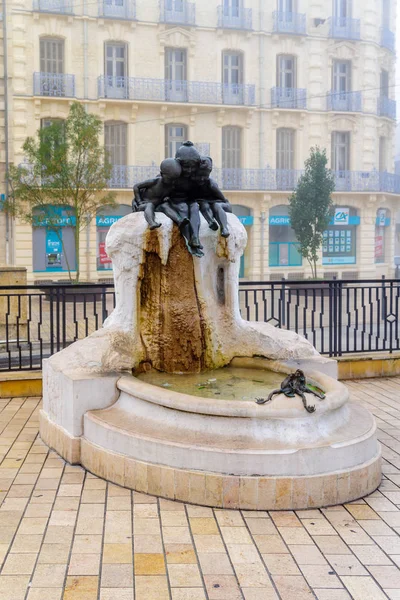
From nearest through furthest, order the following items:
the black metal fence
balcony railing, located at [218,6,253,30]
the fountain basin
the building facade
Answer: the fountain basin
the black metal fence
the building facade
balcony railing, located at [218,6,253,30]

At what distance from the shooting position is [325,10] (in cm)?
3300

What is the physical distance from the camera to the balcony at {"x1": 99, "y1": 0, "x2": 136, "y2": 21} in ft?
95.7

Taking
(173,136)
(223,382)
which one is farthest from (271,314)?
(173,136)

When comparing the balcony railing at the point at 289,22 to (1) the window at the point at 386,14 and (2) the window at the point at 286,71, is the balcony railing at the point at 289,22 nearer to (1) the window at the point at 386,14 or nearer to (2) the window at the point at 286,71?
(2) the window at the point at 286,71

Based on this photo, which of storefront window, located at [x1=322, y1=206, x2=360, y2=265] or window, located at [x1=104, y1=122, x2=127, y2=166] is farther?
storefront window, located at [x1=322, y1=206, x2=360, y2=265]

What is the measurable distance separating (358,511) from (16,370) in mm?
4943

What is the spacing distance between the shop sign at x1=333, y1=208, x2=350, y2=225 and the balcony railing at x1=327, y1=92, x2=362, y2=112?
4.92 m

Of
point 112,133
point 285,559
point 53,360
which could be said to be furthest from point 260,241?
point 285,559

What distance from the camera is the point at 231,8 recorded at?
31.4m

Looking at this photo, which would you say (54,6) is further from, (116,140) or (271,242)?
(271,242)

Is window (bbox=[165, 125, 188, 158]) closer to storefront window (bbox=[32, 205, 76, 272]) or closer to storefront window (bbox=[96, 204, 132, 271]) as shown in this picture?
storefront window (bbox=[96, 204, 132, 271])

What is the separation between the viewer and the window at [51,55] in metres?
28.6

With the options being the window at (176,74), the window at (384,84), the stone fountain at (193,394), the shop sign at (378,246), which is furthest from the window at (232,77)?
the stone fountain at (193,394)

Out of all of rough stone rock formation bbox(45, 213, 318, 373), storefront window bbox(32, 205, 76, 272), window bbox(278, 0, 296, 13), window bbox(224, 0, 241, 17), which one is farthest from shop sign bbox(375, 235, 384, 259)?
rough stone rock formation bbox(45, 213, 318, 373)
